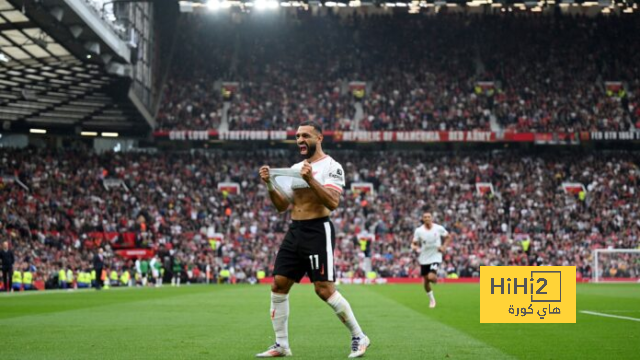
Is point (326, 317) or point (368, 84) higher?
point (368, 84)

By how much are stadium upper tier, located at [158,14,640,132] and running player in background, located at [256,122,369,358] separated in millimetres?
49204

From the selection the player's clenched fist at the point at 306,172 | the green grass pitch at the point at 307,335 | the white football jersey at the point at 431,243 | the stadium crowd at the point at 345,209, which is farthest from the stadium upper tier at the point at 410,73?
the player's clenched fist at the point at 306,172

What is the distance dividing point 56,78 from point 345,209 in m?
19.8

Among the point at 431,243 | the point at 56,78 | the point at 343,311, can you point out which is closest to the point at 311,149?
the point at 343,311

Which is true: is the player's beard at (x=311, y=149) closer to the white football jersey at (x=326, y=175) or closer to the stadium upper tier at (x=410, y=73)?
the white football jersey at (x=326, y=175)

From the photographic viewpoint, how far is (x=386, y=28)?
65375mm

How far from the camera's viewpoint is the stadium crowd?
161 feet

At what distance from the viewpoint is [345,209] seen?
5447cm

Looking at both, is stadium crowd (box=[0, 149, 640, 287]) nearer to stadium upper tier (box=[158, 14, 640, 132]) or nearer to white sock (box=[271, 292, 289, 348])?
stadium upper tier (box=[158, 14, 640, 132])

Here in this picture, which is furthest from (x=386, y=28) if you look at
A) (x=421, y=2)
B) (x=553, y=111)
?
(x=553, y=111)

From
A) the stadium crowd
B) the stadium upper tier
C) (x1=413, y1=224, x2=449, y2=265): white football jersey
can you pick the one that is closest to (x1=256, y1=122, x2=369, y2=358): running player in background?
(x1=413, y1=224, x2=449, y2=265): white football jersey

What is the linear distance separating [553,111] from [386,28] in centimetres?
1467

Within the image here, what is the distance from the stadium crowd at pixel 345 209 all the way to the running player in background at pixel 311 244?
3579cm

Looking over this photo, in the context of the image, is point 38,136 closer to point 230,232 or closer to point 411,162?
point 230,232
